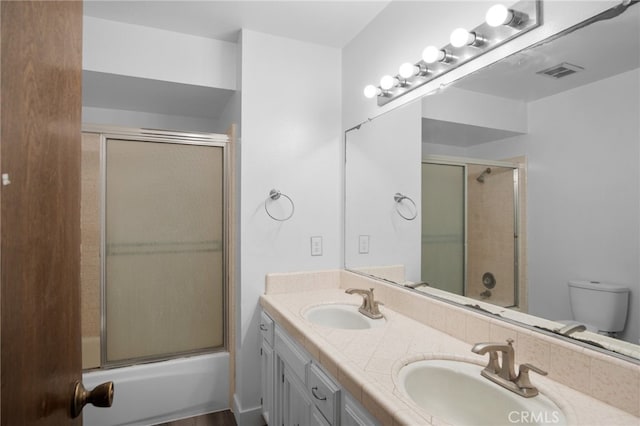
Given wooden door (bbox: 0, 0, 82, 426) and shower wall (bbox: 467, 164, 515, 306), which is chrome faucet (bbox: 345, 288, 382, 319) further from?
wooden door (bbox: 0, 0, 82, 426)

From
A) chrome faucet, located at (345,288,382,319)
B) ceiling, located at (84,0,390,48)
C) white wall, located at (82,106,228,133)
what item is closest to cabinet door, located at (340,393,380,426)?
chrome faucet, located at (345,288,382,319)

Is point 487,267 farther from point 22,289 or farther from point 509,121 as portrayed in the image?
point 22,289

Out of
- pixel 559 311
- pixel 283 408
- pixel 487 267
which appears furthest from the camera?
pixel 283 408

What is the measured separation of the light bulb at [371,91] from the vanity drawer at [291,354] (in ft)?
4.52

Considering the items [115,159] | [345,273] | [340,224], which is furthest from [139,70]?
[345,273]

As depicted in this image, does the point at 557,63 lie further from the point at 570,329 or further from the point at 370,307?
the point at 370,307

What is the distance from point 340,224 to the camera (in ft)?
7.85

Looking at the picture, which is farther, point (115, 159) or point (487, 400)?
point (115, 159)

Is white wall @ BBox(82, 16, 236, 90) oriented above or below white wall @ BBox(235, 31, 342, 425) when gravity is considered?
above

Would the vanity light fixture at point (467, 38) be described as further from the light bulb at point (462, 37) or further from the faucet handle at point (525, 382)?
the faucet handle at point (525, 382)

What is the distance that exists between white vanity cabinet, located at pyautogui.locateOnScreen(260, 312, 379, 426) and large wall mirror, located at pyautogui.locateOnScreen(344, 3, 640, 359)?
2.12 feet

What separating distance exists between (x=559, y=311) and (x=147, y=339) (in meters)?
2.18

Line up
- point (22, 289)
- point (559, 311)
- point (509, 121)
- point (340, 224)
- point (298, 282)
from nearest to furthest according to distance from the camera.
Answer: point (22, 289) < point (559, 311) < point (509, 121) < point (298, 282) < point (340, 224)

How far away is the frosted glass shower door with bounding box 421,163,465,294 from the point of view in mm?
1526
